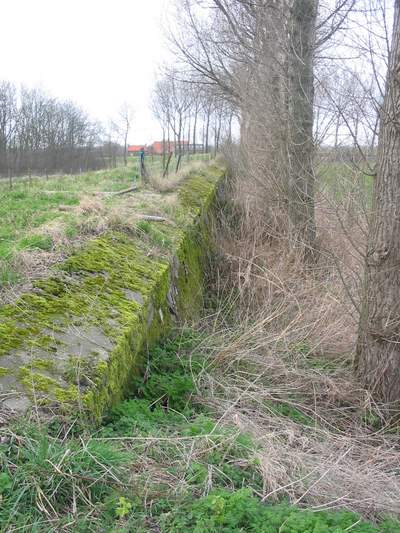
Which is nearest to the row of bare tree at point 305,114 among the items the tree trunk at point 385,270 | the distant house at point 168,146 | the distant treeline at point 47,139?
the tree trunk at point 385,270

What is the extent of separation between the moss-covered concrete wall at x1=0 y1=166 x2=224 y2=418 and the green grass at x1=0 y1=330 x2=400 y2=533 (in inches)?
8.3

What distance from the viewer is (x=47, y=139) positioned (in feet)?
151

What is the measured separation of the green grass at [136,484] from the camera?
6.20 ft

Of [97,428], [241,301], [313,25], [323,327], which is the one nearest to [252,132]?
[313,25]

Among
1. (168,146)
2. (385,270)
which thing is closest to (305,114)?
(385,270)

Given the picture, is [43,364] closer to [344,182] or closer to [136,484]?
[136,484]

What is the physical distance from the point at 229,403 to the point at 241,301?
2803 millimetres

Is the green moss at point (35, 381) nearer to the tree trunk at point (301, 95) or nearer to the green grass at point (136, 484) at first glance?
the green grass at point (136, 484)

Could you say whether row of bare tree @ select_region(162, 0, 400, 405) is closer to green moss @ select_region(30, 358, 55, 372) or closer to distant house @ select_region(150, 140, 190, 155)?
green moss @ select_region(30, 358, 55, 372)

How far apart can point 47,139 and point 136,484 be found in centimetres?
4799

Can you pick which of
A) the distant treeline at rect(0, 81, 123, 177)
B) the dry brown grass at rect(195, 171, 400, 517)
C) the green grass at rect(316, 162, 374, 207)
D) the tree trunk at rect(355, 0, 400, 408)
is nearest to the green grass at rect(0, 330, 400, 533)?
the dry brown grass at rect(195, 171, 400, 517)

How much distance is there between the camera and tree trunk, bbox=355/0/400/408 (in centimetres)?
388

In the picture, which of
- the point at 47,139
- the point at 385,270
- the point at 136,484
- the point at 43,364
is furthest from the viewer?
the point at 47,139

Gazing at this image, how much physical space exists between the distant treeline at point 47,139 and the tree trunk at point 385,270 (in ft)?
118
